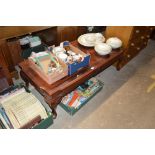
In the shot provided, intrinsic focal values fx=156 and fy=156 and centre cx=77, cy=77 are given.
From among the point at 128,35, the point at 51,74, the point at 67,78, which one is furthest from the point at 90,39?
the point at 51,74

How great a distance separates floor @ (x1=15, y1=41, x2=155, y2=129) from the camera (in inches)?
70.6

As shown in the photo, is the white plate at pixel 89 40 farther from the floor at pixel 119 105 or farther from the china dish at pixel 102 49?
the floor at pixel 119 105

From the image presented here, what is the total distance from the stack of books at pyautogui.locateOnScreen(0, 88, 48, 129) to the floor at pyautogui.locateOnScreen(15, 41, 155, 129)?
11.3 inches

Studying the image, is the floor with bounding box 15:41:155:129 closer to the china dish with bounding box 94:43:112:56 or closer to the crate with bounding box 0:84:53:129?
the crate with bounding box 0:84:53:129

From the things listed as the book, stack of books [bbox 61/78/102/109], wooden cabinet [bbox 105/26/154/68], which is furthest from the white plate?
the book

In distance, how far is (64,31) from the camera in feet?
8.20

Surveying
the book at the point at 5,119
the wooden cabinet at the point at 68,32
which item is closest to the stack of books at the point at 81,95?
the book at the point at 5,119

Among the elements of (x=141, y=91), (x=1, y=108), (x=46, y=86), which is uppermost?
(x=46, y=86)

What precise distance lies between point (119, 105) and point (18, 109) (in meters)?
1.21

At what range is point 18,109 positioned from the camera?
1.57 meters

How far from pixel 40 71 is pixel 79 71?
0.42m
